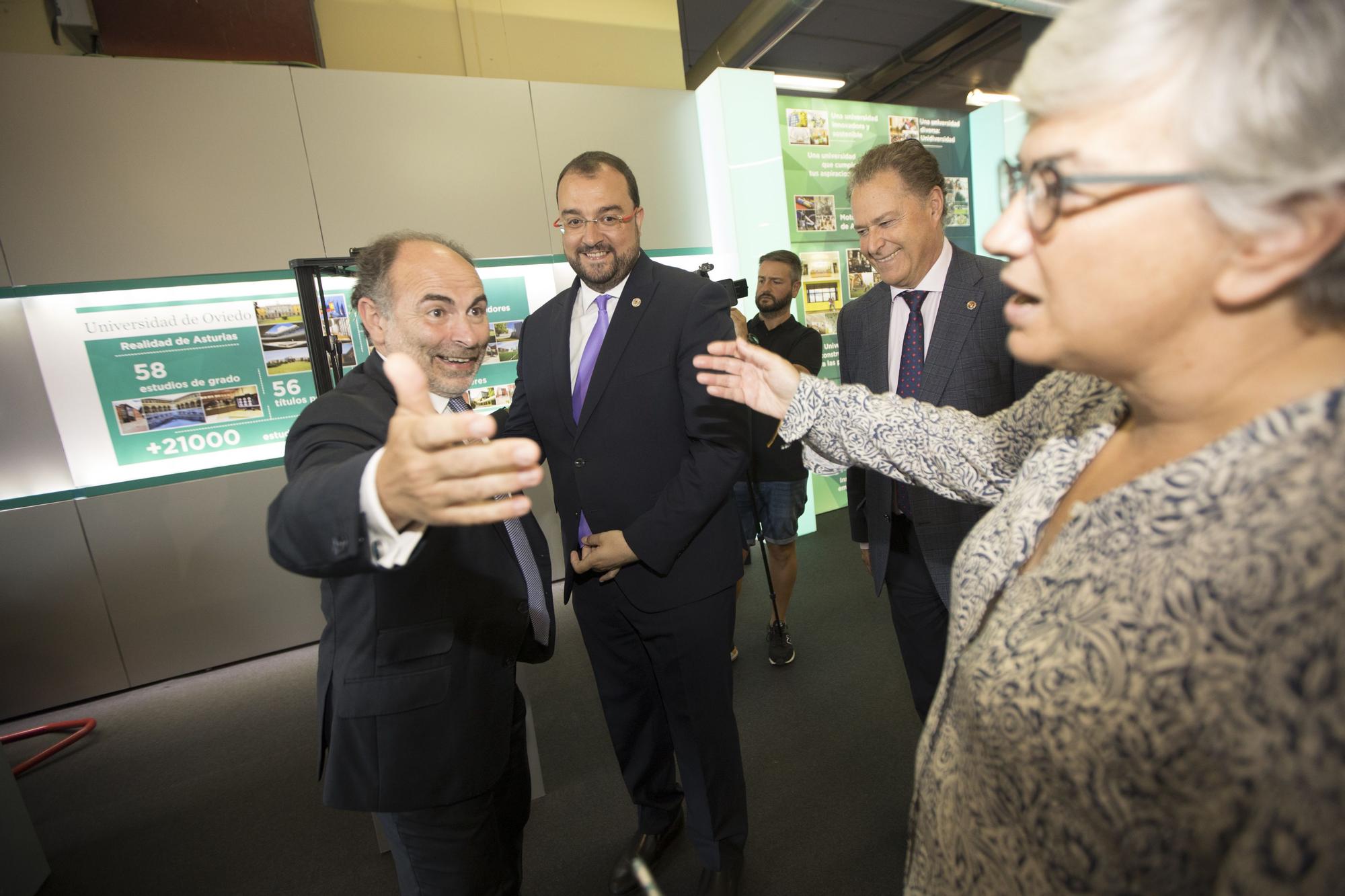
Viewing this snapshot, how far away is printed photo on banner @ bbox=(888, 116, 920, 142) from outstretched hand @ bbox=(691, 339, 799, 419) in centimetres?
484

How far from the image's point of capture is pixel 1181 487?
1.95 ft

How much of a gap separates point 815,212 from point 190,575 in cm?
490

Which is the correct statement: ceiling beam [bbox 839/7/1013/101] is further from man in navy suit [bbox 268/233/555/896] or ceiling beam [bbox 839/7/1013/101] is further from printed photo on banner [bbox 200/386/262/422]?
printed photo on banner [bbox 200/386/262/422]

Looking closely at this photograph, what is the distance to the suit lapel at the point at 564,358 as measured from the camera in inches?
69.9

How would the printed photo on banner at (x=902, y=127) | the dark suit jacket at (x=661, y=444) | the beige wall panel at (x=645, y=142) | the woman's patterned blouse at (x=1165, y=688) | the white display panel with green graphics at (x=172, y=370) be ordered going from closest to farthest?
the woman's patterned blouse at (x=1165, y=688)
the dark suit jacket at (x=661, y=444)
the white display panel with green graphics at (x=172, y=370)
the beige wall panel at (x=645, y=142)
the printed photo on banner at (x=902, y=127)

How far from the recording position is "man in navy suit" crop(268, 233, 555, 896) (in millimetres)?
798

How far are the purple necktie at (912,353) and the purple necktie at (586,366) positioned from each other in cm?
95

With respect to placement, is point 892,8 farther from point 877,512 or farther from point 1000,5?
point 877,512

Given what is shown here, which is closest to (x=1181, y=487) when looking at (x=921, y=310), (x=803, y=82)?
(x=921, y=310)

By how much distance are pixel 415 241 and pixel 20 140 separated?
311cm

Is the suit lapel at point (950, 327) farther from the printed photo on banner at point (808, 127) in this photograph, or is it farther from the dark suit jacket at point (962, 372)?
the printed photo on banner at point (808, 127)

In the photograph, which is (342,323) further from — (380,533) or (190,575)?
(380,533)

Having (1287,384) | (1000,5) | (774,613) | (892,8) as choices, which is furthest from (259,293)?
(892,8)

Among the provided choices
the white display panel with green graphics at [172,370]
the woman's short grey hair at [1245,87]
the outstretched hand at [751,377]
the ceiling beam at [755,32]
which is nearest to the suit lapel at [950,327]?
the outstretched hand at [751,377]
